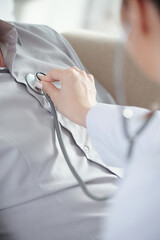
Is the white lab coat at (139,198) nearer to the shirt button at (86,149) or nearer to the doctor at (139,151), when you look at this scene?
the doctor at (139,151)

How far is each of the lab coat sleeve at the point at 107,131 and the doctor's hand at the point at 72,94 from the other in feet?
0.07

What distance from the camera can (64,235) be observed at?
2.31ft

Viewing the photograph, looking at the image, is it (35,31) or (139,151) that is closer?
(139,151)

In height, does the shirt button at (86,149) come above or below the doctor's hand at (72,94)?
below

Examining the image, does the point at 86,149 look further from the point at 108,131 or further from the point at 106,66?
the point at 106,66

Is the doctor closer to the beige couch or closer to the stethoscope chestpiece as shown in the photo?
the stethoscope chestpiece

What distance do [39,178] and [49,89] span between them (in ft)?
0.65

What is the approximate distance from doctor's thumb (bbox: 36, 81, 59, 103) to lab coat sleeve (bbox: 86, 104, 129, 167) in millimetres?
92

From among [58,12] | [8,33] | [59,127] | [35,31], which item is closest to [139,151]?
[59,127]

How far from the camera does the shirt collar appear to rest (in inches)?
34.3

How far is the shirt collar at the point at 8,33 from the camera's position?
2.86 feet

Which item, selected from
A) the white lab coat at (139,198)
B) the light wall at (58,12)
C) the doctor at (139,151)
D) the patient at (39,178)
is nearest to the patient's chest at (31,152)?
the patient at (39,178)

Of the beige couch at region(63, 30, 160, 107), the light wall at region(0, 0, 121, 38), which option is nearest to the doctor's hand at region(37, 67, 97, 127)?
the beige couch at region(63, 30, 160, 107)

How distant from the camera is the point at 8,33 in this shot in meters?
0.88
